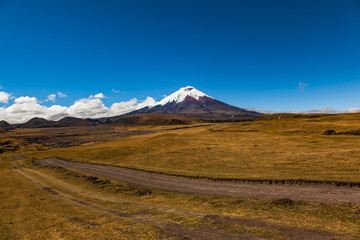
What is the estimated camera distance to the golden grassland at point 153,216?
12844 mm

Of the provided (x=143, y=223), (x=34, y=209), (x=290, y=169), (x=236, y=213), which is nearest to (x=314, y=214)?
(x=236, y=213)

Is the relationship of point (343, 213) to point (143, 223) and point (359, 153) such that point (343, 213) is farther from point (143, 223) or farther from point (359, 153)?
point (359, 153)

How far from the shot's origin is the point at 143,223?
14.9 m

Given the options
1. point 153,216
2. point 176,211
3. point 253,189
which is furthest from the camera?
point 253,189

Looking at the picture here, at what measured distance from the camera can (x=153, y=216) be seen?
16.3 meters

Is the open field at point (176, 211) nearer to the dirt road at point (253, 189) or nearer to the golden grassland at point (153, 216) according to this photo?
the golden grassland at point (153, 216)

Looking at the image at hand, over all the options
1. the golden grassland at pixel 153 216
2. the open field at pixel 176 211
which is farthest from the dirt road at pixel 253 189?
the golden grassland at pixel 153 216

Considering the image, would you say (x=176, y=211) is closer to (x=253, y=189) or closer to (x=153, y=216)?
(x=153, y=216)

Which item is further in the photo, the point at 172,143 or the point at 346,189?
the point at 172,143

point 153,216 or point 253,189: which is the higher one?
point 153,216

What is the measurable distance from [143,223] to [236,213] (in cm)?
767

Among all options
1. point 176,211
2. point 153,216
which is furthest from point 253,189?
point 153,216

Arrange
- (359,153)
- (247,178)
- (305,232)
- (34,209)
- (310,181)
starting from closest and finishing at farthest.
→ (305,232)
(34,209)
(310,181)
(247,178)
(359,153)

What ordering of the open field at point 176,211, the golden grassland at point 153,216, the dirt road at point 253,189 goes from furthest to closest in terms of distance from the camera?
the dirt road at point 253,189 → the golden grassland at point 153,216 → the open field at point 176,211
